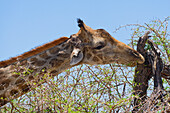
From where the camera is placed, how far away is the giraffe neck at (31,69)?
637 centimetres

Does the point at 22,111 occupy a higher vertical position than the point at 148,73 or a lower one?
lower

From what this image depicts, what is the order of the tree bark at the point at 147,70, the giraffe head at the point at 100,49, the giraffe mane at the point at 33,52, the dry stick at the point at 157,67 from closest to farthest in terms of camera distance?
the dry stick at the point at 157,67, the tree bark at the point at 147,70, the giraffe mane at the point at 33,52, the giraffe head at the point at 100,49

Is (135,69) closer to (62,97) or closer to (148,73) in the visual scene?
(148,73)

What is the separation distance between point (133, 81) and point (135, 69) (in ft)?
0.91

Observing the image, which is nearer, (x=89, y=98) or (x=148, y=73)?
(x=89, y=98)

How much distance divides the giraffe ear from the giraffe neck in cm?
24

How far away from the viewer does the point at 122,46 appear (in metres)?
6.97

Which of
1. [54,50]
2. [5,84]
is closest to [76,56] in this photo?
[54,50]

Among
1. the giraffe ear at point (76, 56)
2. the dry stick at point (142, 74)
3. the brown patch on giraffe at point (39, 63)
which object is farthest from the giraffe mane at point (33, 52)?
the dry stick at point (142, 74)

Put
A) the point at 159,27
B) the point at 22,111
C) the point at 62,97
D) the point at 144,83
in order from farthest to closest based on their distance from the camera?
the point at 159,27, the point at 144,83, the point at 22,111, the point at 62,97

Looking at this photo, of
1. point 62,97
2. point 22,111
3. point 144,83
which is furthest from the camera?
point 144,83

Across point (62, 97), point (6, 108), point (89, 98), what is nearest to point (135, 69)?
point (89, 98)

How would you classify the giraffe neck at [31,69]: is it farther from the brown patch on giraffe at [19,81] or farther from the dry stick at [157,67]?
the dry stick at [157,67]

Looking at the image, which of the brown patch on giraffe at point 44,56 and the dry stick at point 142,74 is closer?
Answer: the dry stick at point 142,74
